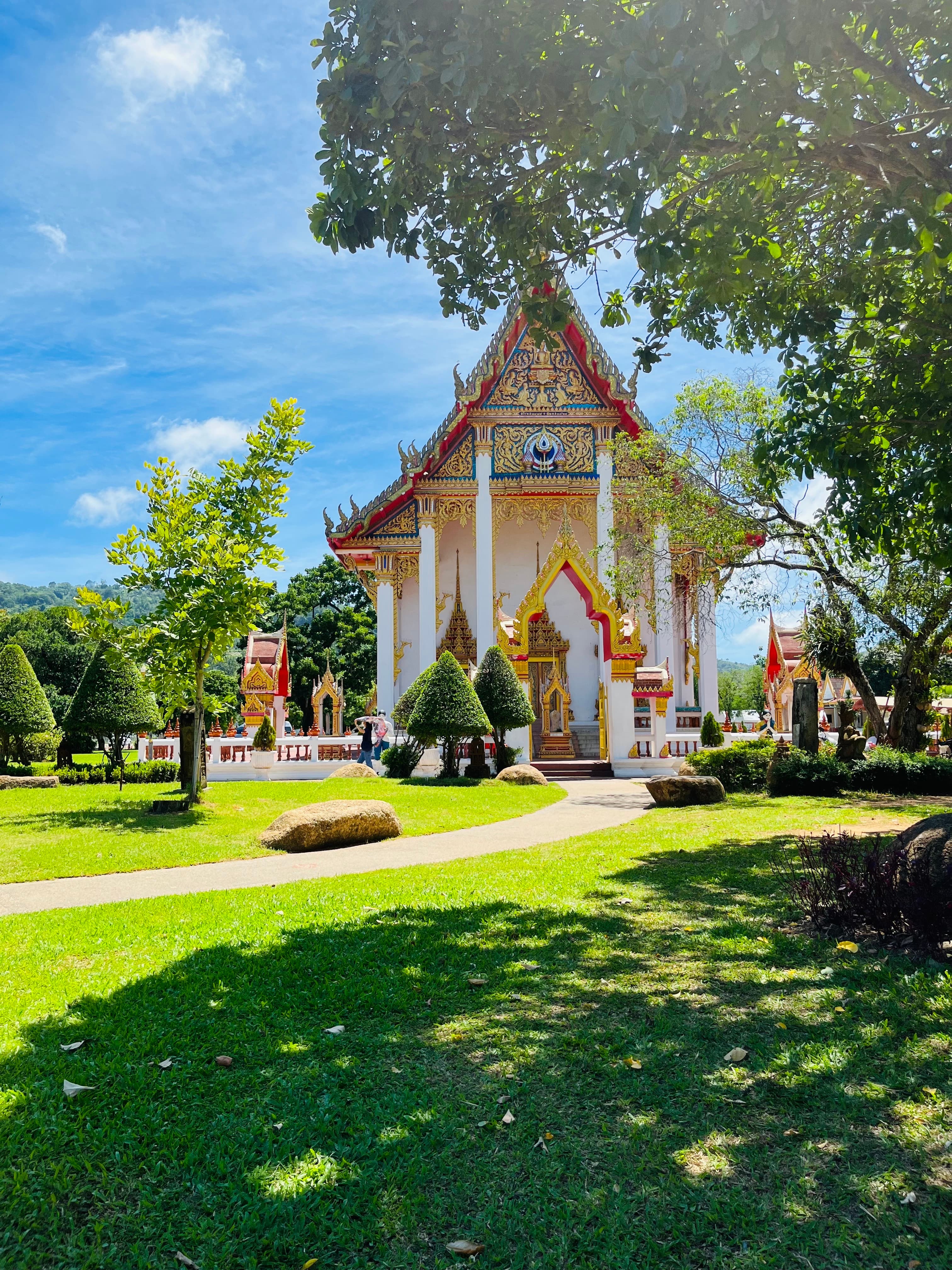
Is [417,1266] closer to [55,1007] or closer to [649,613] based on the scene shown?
[55,1007]

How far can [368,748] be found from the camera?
21062 millimetres

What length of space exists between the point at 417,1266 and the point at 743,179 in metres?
7.45

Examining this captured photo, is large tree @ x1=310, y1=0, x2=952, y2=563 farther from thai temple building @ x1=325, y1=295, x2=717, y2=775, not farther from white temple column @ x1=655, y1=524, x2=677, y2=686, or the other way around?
thai temple building @ x1=325, y1=295, x2=717, y2=775

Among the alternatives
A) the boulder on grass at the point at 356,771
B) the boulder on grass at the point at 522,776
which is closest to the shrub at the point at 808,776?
the boulder on grass at the point at 522,776

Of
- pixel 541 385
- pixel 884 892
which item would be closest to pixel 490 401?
pixel 541 385

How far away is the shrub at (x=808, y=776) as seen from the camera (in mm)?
14664

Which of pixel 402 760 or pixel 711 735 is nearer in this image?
pixel 402 760

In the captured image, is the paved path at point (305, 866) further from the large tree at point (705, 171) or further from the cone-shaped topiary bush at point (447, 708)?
the large tree at point (705, 171)

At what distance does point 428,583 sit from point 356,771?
820cm

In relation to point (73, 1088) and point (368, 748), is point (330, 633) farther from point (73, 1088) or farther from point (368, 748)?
point (73, 1088)

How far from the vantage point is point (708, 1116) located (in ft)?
10.8

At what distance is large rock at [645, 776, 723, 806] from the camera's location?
14102 mm

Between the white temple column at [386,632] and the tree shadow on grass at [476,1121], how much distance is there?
2136 cm

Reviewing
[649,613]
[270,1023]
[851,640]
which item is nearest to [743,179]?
[270,1023]
